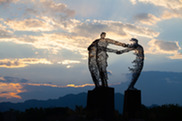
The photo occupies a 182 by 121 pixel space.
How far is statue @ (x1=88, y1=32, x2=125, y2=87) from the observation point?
57.8 feet

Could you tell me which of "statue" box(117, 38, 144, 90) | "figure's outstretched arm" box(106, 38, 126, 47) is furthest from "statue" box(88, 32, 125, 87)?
"statue" box(117, 38, 144, 90)

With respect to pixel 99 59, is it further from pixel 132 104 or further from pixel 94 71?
pixel 132 104

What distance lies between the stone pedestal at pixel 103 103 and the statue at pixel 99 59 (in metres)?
0.65

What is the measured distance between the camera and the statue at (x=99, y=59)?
17.6m

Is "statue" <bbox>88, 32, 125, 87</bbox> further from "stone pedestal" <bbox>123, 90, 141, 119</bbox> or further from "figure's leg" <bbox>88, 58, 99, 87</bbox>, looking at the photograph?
"stone pedestal" <bbox>123, 90, 141, 119</bbox>

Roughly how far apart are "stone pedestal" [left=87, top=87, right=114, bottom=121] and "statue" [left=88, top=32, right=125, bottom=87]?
65cm

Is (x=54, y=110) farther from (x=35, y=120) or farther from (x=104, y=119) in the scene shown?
(x=104, y=119)

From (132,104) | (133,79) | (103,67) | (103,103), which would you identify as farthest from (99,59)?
(132,104)

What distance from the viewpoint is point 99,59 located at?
1758 cm

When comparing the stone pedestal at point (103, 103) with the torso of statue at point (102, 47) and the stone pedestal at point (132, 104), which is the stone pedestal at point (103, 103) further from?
the torso of statue at point (102, 47)

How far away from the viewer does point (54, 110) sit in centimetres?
2455

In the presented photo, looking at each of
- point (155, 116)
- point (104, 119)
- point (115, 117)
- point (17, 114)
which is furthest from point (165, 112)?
point (17, 114)

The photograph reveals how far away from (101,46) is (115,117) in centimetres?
597

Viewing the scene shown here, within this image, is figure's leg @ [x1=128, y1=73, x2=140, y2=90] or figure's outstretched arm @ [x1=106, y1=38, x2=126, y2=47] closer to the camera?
figure's outstretched arm @ [x1=106, y1=38, x2=126, y2=47]
